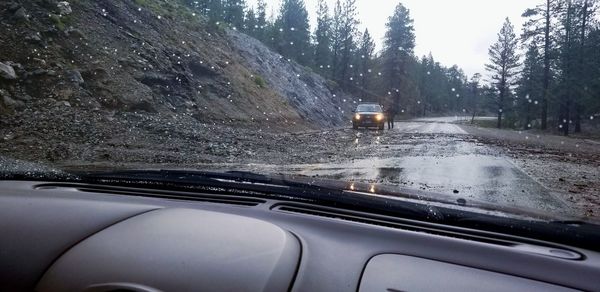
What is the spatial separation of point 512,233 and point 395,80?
2594 inches

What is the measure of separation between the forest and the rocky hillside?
29.2ft

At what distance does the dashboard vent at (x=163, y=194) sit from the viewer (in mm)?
2229

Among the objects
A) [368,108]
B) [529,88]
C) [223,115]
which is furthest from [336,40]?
[223,115]

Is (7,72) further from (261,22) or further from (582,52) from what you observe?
(261,22)

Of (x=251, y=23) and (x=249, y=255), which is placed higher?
(x=251, y=23)

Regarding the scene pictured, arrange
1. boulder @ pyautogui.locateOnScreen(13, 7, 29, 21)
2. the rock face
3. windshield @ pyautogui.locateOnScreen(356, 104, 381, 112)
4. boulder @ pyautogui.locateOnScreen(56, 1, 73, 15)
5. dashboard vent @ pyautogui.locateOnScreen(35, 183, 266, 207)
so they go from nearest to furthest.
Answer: dashboard vent @ pyautogui.locateOnScreen(35, 183, 266, 207) < boulder @ pyautogui.locateOnScreen(13, 7, 29, 21) < boulder @ pyautogui.locateOnScreen(56, 1, 73, 15) < windshield @ pyautogui.locateOnScreen(356, 104, 381, 112) < the rock face

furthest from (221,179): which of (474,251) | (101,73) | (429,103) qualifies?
(429,103)

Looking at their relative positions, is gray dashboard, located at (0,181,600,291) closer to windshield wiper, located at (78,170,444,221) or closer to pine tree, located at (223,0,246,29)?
windshield wiper, located at (78,170,444,221)

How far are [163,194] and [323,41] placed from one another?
75.8 m

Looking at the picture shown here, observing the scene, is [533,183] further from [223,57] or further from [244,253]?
[223,57]

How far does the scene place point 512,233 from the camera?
1.76 meters

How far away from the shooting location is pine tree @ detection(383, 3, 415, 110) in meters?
64.1

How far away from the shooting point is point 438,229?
1.74m

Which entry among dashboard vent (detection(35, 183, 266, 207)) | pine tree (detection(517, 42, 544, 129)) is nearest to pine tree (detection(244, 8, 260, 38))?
pine tree (detection(517, 42, 544, 129))
